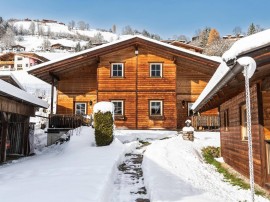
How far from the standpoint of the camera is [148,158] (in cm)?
1139

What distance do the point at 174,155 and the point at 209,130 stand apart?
10458 mm

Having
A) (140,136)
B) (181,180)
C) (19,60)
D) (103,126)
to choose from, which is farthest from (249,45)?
(19,60)

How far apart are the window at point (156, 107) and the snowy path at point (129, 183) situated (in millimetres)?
10775

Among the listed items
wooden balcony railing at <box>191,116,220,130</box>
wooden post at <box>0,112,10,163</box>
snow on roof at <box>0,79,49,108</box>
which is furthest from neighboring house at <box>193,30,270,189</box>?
wooden post at <box>0,112,10,163</box>

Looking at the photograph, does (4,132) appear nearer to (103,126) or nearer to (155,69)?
(103,126)

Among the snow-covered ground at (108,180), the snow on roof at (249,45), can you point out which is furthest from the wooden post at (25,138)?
the snow on roof at (249,45)

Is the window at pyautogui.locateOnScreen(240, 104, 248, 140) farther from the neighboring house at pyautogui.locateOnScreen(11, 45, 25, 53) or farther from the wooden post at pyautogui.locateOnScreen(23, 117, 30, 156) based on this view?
the neighboring house at pyautogui.locateOnScreen(11, 45, 25, 53)

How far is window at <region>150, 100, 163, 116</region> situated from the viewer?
22.7 m

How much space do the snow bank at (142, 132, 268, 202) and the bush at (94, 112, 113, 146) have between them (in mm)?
2177

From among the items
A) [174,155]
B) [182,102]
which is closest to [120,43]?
[182,102]

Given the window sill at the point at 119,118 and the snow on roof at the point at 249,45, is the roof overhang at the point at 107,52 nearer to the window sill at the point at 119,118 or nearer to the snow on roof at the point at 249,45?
the window sill at the point at 119,118

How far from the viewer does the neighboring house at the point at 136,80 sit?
22578 millimetres

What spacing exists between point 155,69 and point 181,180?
1531cm

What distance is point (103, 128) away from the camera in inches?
535
